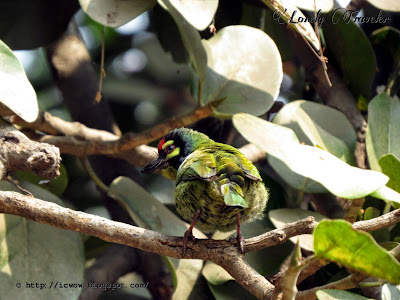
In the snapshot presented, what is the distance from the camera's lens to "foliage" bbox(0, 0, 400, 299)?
99 cm

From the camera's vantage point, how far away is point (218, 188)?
107 cm

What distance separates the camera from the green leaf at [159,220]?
4.32ft

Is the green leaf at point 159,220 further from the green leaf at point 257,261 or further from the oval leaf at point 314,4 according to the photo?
the oval leaf at point 314,4

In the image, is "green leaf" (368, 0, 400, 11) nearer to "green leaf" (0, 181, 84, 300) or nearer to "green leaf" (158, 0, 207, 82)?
"green leaf" (158, 0, 207, 82)

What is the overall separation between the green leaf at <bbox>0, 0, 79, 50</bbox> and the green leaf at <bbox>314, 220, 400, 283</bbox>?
121 centimetres

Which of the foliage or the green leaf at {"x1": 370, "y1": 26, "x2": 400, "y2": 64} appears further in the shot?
the green leaf at {"x1": 370, "y1": 26, "x2": 400, "y2": 64}

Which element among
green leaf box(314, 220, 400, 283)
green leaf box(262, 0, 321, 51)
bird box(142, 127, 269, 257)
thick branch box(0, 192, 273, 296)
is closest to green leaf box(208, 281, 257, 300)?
bird box(142, 127, 269, 257)

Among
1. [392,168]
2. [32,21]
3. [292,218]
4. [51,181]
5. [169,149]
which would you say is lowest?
[51,181]

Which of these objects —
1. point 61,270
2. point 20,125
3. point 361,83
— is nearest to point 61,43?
point 20,125

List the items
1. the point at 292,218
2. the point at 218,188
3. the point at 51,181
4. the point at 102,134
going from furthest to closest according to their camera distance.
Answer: the point at 102,134, the point at 51,181, the point at 292,218, the point at 218,188

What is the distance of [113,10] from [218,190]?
51 centimetres

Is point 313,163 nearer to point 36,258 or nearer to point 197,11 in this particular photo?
point 197,11

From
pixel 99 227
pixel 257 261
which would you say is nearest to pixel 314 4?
pixel 257 261

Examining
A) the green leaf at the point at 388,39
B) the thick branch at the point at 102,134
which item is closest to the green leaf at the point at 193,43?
the thick branch at the point at 102,134
